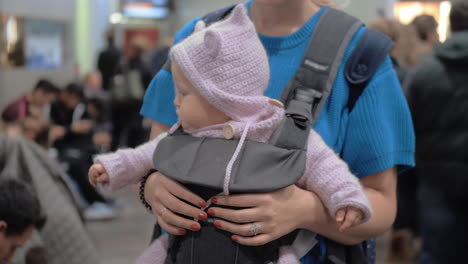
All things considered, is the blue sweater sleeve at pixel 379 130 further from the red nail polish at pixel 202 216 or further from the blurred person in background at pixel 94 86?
the blurred person in background at pixel 94 86

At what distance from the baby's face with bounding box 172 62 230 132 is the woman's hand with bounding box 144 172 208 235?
143mm

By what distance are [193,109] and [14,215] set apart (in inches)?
56.9

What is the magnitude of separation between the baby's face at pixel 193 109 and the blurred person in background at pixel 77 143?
5.55m

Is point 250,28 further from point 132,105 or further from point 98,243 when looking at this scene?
point 132,105

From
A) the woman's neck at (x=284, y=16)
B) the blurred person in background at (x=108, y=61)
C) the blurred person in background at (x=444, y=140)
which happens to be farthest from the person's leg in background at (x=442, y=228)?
the blurred person in background at (x=108, y=61)

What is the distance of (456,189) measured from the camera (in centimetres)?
334

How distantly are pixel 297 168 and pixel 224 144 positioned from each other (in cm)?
17

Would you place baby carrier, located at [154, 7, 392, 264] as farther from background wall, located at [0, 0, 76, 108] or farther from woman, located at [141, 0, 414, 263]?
background wall, located at [0, 0, 76, 108]

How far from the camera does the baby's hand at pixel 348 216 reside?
1.31 metres

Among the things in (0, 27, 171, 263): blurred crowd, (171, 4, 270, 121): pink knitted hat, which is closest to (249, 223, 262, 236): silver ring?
(171, 4, 270, 121): pink knitted hat

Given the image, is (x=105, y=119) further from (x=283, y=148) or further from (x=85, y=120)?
(x=283, y=148)


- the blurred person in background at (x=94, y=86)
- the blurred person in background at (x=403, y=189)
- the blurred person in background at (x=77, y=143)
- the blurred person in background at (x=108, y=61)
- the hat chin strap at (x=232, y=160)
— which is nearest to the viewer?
the hat chin strap at (x=232, y=160)

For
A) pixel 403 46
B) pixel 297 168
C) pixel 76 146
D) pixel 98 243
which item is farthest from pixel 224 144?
pixel 76 146

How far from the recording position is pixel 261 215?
1281 millimetres
